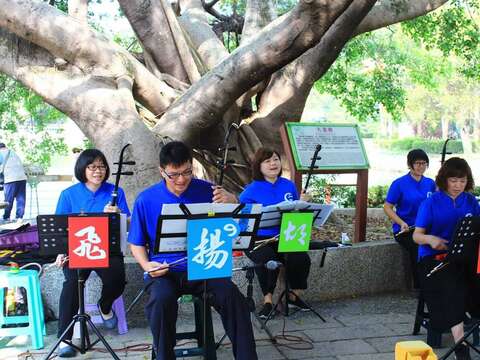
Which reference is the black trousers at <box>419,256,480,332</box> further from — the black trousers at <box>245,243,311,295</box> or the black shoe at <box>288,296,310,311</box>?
the black shoe at <box>288,296,310,311</box>

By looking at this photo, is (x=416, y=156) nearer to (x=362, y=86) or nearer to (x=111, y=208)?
(x=111, y=208)

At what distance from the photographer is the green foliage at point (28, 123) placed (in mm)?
13359

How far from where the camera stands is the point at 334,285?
23.5 ft

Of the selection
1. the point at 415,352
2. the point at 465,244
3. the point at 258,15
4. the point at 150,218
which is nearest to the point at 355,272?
the point at 465,244

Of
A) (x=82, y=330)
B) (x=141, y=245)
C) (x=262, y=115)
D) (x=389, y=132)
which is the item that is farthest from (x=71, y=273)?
(x=389, y=132)

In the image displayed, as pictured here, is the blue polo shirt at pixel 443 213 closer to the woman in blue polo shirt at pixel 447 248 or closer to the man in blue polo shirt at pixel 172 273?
the woman in blue polo shirt at pixel 447 248

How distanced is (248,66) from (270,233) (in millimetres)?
2112

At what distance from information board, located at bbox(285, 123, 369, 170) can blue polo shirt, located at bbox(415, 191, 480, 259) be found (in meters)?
2.13

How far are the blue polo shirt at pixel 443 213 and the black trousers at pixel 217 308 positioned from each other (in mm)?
1760

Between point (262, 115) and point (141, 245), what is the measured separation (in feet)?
17.1

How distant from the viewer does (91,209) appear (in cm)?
575

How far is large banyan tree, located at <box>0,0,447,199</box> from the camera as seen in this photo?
7383 millimetres

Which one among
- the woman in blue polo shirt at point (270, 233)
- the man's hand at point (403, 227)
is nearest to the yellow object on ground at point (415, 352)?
the woman in blue polo shirt at point (270, 233)

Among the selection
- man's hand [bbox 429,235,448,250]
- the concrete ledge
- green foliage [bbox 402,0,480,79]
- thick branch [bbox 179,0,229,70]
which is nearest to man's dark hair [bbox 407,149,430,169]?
the concrete ledge
